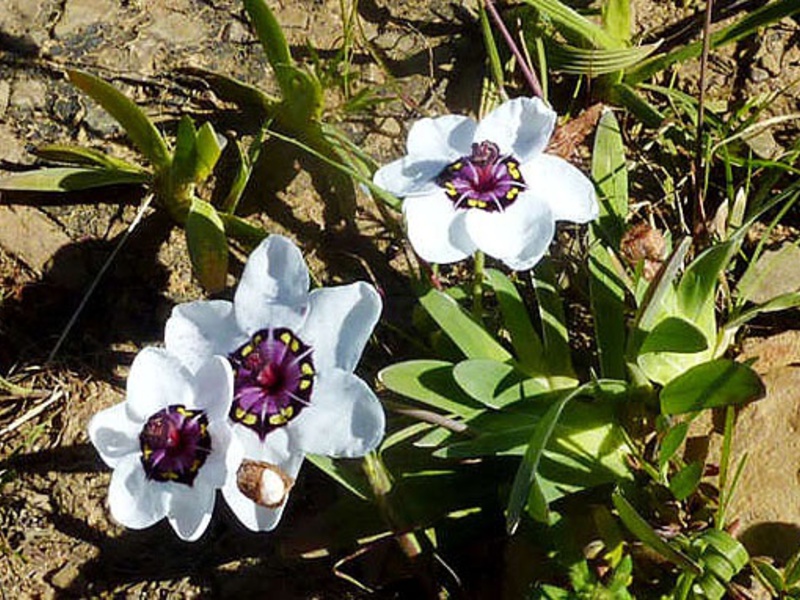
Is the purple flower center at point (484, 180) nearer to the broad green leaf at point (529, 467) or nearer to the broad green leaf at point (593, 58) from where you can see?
the broad green leaf at point (529, 467)

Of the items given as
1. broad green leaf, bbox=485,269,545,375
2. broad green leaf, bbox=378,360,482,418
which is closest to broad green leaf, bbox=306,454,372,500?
broad green leaf, bbox=378,360,482,418

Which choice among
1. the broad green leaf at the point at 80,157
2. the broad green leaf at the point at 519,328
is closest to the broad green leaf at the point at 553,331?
the broad green leaf at the point at 519,328

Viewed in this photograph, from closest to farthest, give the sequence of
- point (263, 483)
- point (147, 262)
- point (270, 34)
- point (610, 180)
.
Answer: point (263, 483) → point (610, 180) → point (270, 34) → point (147, 262)

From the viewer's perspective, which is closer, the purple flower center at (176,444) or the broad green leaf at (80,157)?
the purple flower center at (176,444)

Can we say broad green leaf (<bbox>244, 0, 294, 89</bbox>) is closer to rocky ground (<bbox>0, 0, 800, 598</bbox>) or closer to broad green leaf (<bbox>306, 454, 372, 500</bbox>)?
rocky ground (<bbox>0, 0, 800, 598</bbox>)

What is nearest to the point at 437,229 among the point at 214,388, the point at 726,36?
the point at 214,388

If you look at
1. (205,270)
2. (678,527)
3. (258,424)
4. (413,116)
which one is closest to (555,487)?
(678,527)

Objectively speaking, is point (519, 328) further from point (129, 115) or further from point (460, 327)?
point (129, 115)
